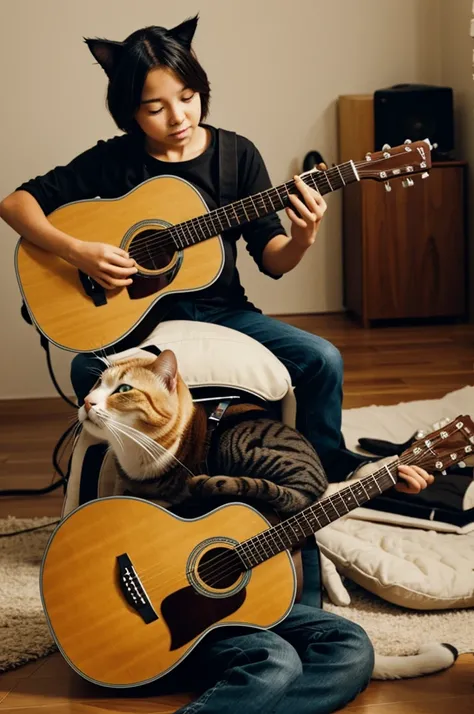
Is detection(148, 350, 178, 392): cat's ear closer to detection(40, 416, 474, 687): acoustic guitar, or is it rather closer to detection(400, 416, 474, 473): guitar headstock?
detection(40, 416, 474, 687): acoustic guitar

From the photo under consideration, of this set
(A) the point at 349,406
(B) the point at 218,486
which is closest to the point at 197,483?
(B) the point at 218,486

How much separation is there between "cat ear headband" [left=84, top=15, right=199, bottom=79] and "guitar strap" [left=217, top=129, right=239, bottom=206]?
20 centimetres

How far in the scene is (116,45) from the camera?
1.74 m

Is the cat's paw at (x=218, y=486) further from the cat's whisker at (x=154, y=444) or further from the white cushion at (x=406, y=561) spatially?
the white cushion at (x=406, y=561)

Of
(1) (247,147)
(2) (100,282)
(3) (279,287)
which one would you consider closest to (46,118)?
(3) (279,287)

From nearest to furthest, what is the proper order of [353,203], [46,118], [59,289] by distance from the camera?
[59,289]
[46,118]
[353,203]

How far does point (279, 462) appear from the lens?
1.66 m

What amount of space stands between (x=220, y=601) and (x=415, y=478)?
0.35m

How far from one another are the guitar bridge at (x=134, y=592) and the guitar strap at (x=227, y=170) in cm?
72

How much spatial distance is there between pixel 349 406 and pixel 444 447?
154 centimetres

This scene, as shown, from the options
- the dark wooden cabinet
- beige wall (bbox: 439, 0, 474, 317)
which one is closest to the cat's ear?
the dark wooden cabinet

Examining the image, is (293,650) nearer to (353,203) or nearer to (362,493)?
(362,493)

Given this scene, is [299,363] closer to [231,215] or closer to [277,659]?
[231,215]

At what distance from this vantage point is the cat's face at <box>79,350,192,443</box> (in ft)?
5.13
